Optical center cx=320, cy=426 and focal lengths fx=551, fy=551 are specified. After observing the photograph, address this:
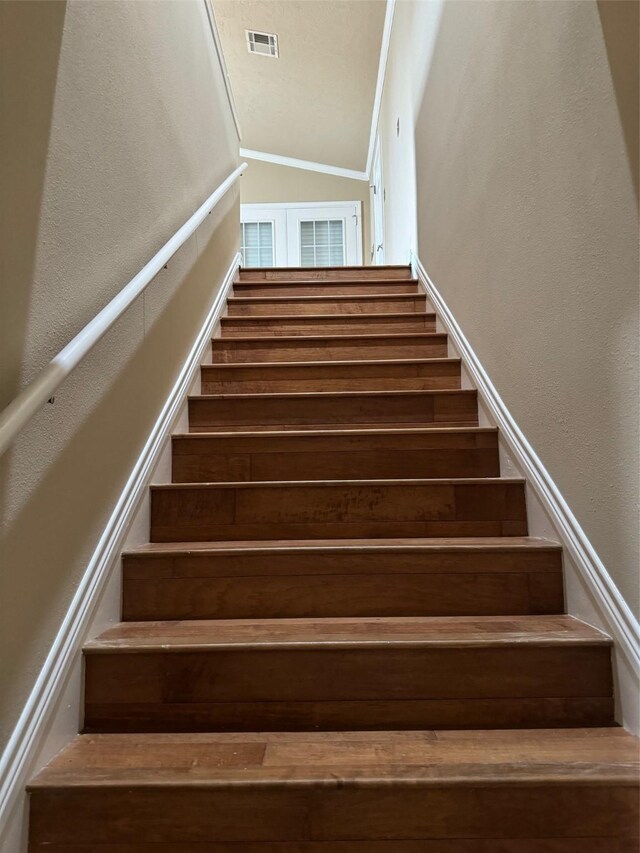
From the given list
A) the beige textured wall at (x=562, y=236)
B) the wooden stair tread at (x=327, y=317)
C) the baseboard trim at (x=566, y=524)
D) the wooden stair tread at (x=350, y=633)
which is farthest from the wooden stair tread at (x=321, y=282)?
the wooden stair tread at (x=350, y=633)

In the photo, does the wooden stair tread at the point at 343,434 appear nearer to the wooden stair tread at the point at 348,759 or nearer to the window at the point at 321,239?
the wooden stair tread at the point at 348,759

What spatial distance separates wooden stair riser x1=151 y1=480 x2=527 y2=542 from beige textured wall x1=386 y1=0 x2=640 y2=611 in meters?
0.22

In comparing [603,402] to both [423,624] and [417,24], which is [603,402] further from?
[417,24]

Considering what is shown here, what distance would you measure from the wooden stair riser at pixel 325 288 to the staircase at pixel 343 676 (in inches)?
63.1

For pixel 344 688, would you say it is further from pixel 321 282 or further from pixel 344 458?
pixel 321 282

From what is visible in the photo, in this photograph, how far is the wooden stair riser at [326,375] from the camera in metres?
2.35

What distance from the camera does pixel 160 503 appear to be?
1.65 meters

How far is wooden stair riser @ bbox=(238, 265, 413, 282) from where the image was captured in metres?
3.47

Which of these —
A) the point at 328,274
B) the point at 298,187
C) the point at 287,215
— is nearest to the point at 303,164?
the point at 298,187

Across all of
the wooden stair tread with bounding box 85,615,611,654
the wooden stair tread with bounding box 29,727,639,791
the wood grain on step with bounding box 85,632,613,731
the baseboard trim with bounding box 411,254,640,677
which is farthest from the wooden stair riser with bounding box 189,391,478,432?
the wooden stair tread with bounding box 29,727,639,791

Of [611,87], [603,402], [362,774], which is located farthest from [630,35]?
[362,774]

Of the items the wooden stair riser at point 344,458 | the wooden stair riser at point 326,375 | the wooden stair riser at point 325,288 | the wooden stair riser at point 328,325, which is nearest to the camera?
the wooden stair riser at point 344,458

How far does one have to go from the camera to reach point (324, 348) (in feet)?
8.45

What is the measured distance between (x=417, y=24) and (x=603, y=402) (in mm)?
3216
